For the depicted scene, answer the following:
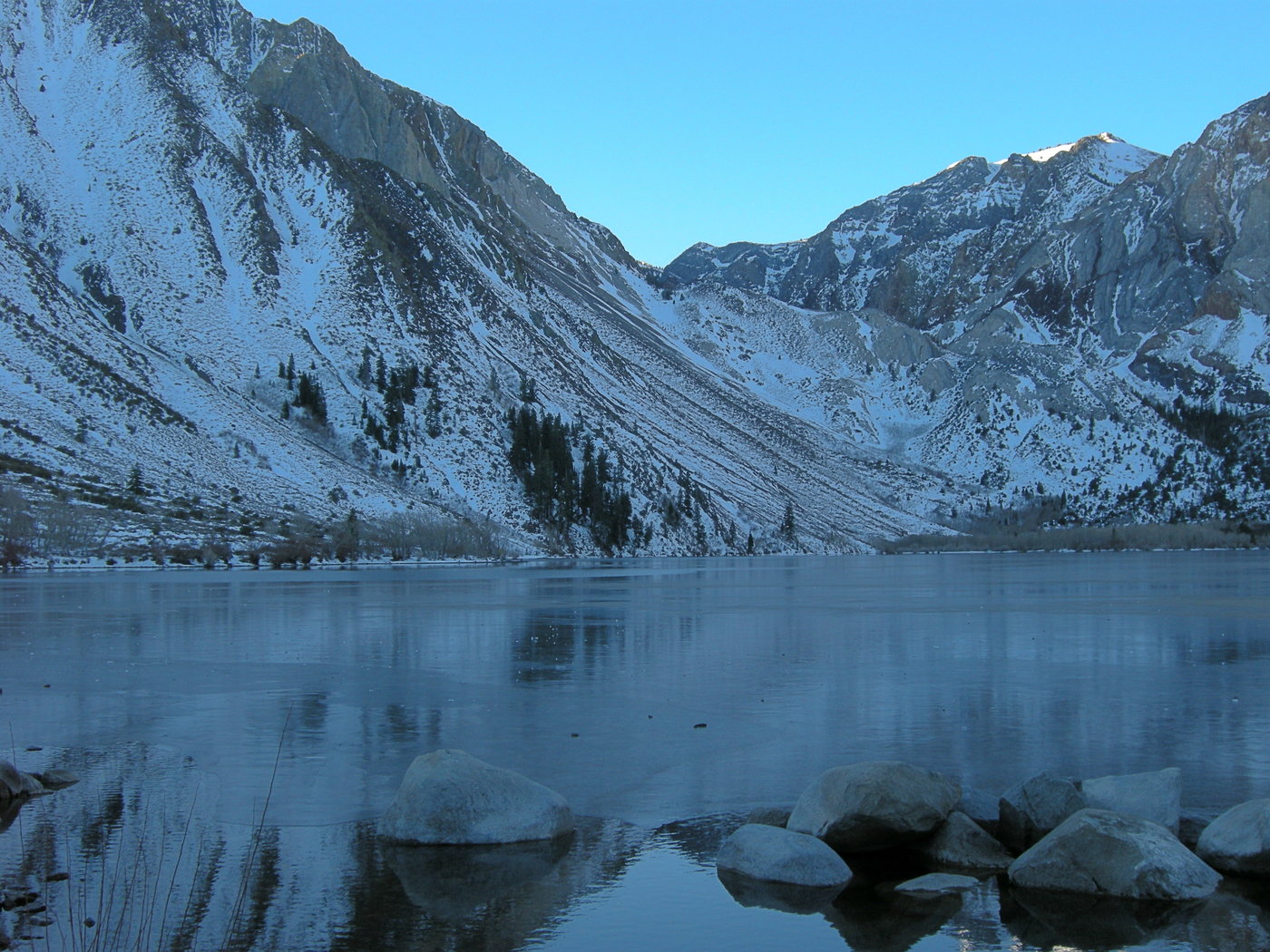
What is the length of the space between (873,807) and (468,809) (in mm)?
4990

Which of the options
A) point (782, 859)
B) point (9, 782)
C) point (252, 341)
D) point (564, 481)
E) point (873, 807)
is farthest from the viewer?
point (564, 481)

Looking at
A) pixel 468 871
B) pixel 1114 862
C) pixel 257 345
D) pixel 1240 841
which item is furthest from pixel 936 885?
pixel 257 345

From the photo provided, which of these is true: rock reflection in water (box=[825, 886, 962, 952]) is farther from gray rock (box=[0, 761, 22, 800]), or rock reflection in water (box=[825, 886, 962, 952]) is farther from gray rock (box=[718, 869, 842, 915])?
gray rock (box=[0, 761, 22, 800])

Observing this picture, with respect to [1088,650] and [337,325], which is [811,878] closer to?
[1088,650]

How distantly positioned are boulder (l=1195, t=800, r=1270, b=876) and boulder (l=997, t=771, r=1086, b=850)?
144 cm

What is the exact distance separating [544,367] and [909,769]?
6431 inches

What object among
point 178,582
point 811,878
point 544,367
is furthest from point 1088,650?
point 544,367

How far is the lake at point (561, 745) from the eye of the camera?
432 inches

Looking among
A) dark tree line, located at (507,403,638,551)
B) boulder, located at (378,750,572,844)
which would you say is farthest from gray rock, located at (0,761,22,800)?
dark tree line, located at (507,403,638,551)

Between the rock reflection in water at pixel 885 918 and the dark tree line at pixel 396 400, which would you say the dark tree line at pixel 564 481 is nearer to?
the dark tree line at pixel 396 400

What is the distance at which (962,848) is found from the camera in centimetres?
1346

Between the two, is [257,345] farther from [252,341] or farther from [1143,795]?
[1143,795]

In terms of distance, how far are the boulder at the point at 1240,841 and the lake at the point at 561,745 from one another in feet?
1.67

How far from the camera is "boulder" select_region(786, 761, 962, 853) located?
13367 millimetres
